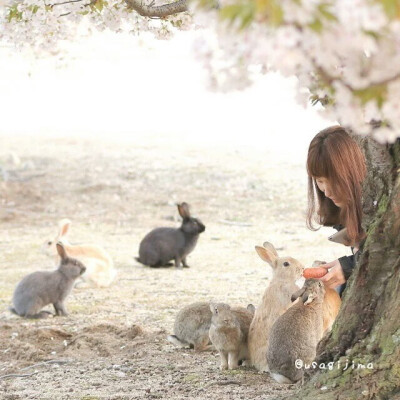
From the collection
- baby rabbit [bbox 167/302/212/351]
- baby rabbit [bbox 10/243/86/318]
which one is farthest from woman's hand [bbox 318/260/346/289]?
baby rabbit [bbox 10/243/86/318]

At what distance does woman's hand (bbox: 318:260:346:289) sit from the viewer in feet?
15.9

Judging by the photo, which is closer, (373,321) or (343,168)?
(373,321)

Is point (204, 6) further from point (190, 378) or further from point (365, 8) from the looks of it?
point (190, 378)

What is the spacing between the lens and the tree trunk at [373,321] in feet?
12.1

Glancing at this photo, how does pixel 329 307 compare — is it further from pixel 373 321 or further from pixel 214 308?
pixel 373 321

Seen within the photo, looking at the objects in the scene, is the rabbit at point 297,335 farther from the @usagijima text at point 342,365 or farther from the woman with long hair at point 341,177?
the @usagijima text at point 342,365

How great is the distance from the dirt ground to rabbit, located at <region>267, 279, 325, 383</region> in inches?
3.9

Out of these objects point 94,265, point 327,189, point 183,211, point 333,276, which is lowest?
point 94,265

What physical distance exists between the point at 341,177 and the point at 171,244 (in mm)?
5519

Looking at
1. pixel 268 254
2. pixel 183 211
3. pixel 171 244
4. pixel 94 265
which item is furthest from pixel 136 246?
pixel 268 254

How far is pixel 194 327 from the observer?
575cm

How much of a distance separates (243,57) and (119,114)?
19.2 metres

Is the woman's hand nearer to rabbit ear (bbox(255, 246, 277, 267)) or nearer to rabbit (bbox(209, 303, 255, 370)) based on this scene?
rabbit ear (bbox(255, 246, 277, 267))

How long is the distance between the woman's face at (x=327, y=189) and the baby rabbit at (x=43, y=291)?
3.37m
